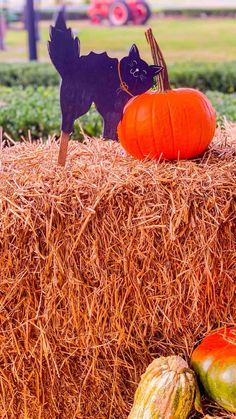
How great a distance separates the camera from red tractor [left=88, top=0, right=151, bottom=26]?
23641 millimetres

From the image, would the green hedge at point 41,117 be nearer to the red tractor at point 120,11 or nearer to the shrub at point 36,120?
the shrub at point 36,120

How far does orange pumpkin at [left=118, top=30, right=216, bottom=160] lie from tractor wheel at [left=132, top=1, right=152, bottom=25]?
867 inches

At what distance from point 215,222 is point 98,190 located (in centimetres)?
40

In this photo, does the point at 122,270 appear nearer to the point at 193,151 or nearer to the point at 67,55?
the point at 193,151

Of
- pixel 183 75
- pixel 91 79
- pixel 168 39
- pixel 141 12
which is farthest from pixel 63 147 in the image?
pixel 141 12

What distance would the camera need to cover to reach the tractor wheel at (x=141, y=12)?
23.5 meters

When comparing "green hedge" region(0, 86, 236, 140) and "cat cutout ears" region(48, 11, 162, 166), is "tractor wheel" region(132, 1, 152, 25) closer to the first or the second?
"green hedge" region(0, 86, 236, 140)

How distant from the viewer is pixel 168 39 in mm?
19891

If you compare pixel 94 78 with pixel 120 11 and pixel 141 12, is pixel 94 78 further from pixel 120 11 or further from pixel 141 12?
pixel 120 11

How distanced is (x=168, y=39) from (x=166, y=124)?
18.1 m

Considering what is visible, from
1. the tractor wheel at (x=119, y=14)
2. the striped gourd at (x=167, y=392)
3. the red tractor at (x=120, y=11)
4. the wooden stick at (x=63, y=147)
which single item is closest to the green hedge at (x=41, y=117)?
the wooden stick at (x=63, y=147)

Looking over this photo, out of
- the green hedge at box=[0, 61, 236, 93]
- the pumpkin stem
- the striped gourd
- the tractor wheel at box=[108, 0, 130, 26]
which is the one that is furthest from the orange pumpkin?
the tractor wheel at box=[108, 0, 130, 26]

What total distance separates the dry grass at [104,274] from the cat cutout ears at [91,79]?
192 mm

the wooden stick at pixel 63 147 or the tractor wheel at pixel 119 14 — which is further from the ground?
the wooden stick at pixel 63 147
